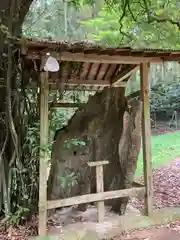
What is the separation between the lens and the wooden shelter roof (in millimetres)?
3721

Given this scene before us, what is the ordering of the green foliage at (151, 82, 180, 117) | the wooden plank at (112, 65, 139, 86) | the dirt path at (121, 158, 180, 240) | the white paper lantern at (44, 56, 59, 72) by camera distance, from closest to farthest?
the white paper lantern at (44, 56, 59, 72) → the dirt path at (121, 158, 180, 240) → the wooden plank at (112, 65, 139, 86) → the green foliage at (151, 82, 180, 117)

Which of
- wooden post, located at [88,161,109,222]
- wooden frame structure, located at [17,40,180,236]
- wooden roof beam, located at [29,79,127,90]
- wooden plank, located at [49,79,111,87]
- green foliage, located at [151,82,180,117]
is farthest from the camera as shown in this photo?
green foliage, located at [151,82,180,117]

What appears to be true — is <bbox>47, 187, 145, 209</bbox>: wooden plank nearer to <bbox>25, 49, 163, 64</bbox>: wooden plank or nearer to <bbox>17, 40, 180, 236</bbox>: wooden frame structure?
<bbox>17, 40, 180, 236</bbox>: wooden frame structure

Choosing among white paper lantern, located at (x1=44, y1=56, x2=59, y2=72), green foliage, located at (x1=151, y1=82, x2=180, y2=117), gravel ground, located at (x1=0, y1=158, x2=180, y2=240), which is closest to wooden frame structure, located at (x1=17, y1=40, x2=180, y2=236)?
white paper lantern, located at (x1=44, y1=56, x2=59, y2=72)

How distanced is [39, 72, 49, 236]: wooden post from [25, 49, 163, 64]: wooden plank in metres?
0.28

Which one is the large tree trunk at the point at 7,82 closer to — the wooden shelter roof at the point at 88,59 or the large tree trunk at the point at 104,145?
the wooden shelter roof at the point at 88,59

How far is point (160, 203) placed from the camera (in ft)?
17.1

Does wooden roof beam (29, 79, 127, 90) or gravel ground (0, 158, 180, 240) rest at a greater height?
wooden roof beam (29, 79, 127, 90)

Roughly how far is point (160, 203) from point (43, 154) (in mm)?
2480

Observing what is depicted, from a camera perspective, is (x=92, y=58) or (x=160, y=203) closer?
(x=92, y=58)

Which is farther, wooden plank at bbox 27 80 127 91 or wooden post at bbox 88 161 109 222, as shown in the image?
wooden plank at bbox 27 80 127 91

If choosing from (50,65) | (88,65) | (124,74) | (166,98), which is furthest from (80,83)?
(166,98)

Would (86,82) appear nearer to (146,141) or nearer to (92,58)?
(92,58)

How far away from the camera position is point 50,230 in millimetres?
3980
